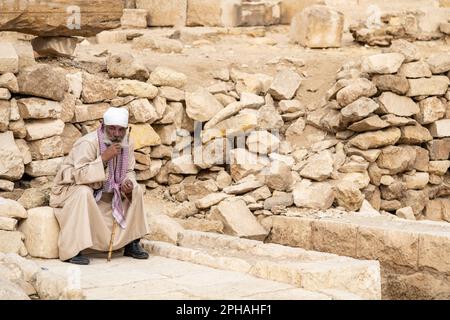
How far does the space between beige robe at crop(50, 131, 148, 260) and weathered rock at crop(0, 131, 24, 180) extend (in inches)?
59.2

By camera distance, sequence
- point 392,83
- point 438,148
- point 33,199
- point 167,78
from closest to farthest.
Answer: point 33,199
point 167,78
point 392,83
point 438,148

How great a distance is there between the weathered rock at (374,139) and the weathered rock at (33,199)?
16.7 feet

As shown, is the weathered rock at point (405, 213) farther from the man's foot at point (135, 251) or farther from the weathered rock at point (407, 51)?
the man's foot at point (135, 251)

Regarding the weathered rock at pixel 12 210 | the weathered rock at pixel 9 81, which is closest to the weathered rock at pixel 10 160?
the weathered rock at pixel 9 81

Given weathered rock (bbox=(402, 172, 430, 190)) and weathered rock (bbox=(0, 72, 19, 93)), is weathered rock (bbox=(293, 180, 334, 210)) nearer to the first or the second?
weathered rock (bbox=(402, 172, 430, 190))

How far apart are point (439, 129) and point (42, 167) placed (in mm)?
5904

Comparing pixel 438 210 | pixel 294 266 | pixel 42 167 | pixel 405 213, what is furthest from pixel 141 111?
pixel 294 266

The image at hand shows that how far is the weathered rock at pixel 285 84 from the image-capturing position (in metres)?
11.7

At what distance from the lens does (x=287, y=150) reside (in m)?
11.2

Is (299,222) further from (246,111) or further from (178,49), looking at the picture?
(178,49)

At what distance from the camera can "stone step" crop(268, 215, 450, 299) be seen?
802 centimetres

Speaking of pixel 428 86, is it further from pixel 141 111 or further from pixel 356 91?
pixel 141 111

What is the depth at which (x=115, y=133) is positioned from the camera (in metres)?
7.13
